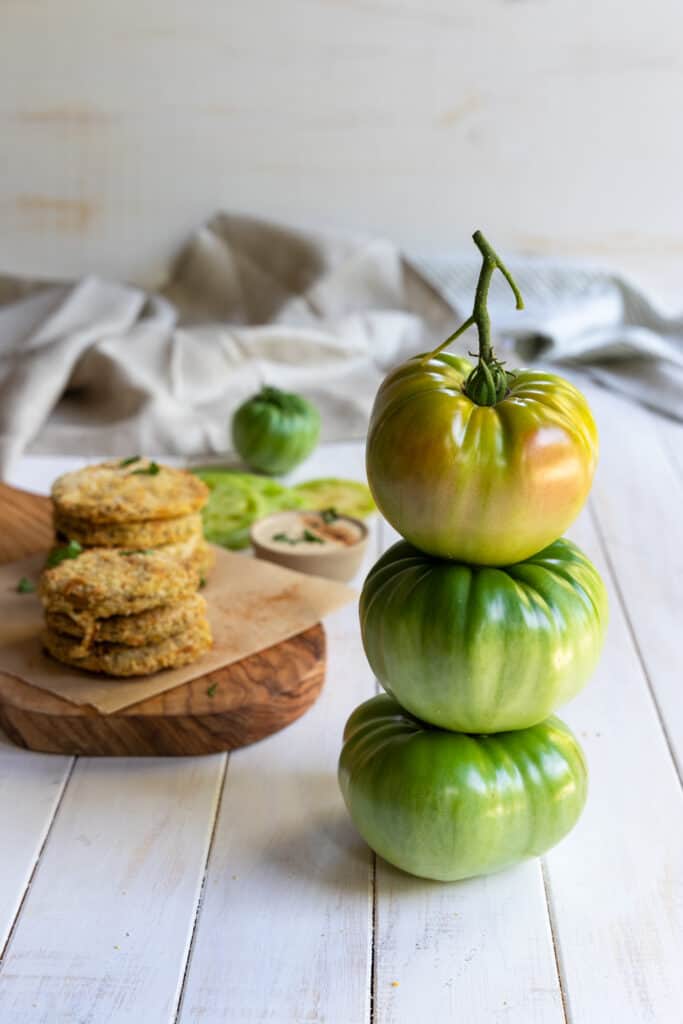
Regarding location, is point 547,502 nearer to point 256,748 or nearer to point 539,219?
point 256,748

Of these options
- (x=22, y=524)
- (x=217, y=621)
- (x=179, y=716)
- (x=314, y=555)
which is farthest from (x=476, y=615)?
(x=22, y=524)

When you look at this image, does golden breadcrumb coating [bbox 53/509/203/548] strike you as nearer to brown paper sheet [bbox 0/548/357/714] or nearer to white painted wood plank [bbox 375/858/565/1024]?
brown paper sheet [bbox 0/548/357/714]

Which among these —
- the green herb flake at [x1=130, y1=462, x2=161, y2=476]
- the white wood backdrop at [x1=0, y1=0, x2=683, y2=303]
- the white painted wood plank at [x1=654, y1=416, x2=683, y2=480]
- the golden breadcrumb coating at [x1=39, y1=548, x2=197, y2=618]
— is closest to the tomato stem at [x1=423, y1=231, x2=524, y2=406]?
the golden breadcrumb coating at [x1=39, y1=548, x2=197, y2=618]

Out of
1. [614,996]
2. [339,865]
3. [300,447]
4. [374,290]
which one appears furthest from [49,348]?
[614,996]

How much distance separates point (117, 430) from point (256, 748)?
1.41 metres

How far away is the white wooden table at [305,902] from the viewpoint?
1.33 m

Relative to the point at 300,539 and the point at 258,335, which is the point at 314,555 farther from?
the point at 258,335

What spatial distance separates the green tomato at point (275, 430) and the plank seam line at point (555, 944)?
1.44 metres

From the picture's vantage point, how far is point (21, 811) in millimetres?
1648

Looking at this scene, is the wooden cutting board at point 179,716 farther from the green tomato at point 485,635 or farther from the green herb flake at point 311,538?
the green herb flake at point 311,538

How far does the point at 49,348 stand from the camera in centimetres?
320

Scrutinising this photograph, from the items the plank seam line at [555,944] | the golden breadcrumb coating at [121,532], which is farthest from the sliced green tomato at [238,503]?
the plank seam line at [555,944]

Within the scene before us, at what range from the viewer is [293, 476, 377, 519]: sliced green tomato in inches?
102

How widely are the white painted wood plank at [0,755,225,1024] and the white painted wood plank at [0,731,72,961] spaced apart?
15 mm
